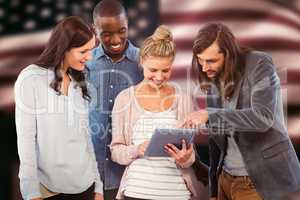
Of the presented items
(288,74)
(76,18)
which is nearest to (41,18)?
(76,18)

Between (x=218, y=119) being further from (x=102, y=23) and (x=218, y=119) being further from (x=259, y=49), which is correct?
(x=102, y=23)

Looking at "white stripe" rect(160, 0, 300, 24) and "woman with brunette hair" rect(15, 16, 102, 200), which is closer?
"woman with brunette hair" rect(15, 16, 102, 200)

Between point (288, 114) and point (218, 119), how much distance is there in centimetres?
33

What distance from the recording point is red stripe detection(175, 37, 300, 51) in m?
2.13

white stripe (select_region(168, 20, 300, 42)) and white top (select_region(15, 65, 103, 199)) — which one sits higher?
white stripe (select_region(168, 20, 300, 42))

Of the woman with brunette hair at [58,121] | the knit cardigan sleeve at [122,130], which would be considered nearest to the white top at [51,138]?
the woman with brunette hair at [58,121]

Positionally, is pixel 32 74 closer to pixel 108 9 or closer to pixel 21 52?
pixel 21 52

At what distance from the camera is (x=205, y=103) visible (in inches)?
83.0

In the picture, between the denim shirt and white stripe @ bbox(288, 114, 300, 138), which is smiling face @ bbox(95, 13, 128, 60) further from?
white stripe @ bbox(288, 114, 300, 138)

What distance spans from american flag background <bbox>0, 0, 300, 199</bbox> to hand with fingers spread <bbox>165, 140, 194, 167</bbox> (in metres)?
0.28

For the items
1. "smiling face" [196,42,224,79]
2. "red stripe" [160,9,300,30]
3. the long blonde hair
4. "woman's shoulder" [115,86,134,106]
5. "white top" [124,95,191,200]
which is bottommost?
Result: "white top" [124,95,191,200]

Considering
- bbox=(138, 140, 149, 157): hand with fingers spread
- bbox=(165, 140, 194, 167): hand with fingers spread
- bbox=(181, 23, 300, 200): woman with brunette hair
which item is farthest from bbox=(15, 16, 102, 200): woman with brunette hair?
bbox=(181, 23, 300, 200): woman with brunette hair

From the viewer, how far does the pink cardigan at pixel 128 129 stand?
6.86ft

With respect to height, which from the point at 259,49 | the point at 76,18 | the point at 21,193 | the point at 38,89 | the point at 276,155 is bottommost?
the point at 21,193
